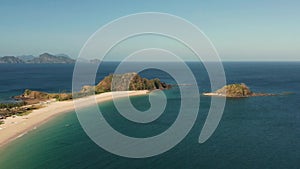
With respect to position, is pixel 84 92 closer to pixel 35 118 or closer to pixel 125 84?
pixel 125 84

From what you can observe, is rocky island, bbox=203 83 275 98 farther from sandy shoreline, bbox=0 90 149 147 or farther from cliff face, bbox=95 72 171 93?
sandy shoreline, bbox=0 90 149 147

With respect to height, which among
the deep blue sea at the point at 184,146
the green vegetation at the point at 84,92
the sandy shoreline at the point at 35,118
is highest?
the green vegetation at the point at 84,92

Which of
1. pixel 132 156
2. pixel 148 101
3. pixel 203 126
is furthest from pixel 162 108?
pixel 132 156

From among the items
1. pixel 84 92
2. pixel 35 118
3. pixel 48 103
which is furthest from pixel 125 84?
pixel 35 118

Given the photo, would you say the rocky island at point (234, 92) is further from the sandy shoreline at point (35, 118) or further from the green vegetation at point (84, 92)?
the sandy shoreline at point (35, 118)

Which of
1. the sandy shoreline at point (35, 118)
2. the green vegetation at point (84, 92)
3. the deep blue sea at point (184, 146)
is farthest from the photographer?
the green vegetation at point (84, 92)

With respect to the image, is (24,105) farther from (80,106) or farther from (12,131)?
(12,131)

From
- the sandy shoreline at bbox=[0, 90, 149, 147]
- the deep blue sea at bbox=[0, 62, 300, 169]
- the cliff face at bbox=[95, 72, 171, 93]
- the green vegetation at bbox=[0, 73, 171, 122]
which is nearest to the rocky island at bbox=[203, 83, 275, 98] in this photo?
the deep blue sea at bbox=[0, 62, 300, 169]

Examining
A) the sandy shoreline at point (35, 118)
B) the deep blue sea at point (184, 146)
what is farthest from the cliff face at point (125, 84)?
the deep blue sea at point (184, 146)
